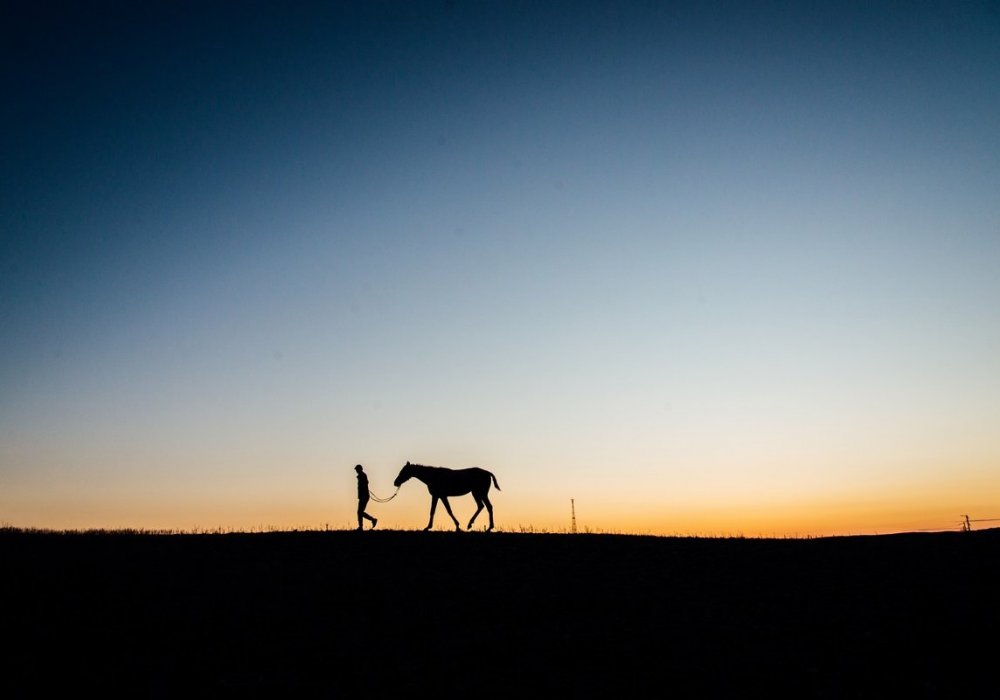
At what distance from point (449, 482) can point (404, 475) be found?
5.48 feet

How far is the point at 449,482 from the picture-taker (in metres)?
24.8

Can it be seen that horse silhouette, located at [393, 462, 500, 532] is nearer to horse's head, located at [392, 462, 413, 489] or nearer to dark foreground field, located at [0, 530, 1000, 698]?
horse's head, located at [392, 462, 413, 489]

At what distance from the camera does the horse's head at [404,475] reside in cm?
2461

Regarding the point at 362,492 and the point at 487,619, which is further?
the point at 362,492

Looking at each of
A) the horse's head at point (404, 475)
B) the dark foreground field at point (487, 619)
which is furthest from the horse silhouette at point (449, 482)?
the dark foreground field at point (487, 619)

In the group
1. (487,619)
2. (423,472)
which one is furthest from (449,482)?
(487,619)

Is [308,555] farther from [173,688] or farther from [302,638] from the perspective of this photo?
[173,688]

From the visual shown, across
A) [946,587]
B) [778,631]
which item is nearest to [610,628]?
[778,631]

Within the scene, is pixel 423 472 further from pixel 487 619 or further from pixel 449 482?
pixel 487 619

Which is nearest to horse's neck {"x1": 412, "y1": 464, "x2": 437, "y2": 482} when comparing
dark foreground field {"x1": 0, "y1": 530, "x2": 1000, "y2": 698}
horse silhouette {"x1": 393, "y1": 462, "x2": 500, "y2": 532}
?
horse silhouette {"x1": 393, "y1": 462, "x2": 500, "y2": 532}

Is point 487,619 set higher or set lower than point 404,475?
lower

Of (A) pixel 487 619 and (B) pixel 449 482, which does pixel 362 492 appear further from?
(A) pixel 487 619

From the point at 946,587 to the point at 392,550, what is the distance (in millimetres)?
13624

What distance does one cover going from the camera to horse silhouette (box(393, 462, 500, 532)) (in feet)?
80.7
